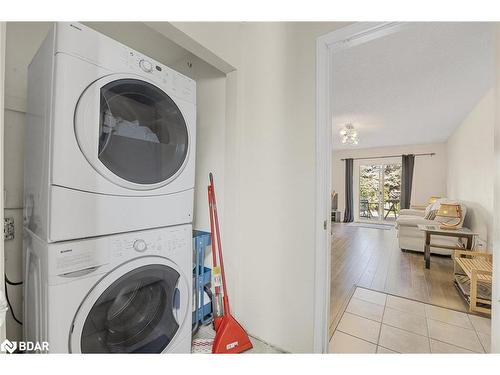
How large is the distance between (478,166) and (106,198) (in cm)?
481

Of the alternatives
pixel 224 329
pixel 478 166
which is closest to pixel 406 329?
pixel 224 329

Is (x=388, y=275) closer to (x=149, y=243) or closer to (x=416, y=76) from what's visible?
(x=416, y=76)

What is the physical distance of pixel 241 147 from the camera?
1629 millimetres

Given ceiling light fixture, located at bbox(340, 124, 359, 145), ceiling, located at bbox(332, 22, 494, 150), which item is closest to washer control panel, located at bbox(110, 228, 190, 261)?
ceiling, located at bbox(332, 22, 494, 150)

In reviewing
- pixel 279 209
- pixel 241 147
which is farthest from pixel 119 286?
pixel 241 147

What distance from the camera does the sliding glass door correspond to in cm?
687

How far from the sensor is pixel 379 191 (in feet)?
23.4

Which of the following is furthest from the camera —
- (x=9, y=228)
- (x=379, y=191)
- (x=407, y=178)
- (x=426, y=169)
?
(x=379, y=191)

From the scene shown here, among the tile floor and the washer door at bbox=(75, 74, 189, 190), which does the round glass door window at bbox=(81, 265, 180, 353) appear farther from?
the tile floor

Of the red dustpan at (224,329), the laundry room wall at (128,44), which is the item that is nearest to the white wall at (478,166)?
the red dustpan at (224,329)

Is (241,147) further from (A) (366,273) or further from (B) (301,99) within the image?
(A) (366,273)

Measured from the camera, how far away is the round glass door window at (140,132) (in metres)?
0.96
